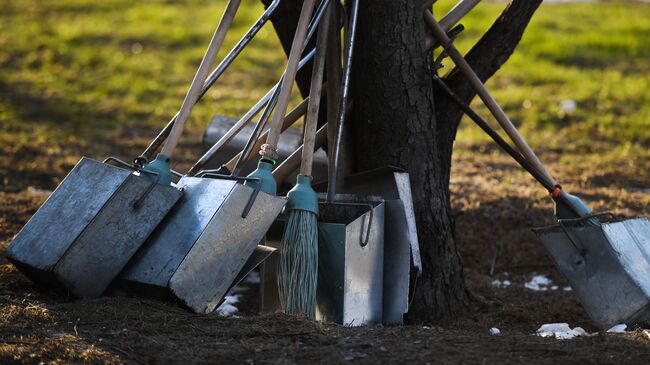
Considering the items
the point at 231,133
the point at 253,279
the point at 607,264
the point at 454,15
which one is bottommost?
the point at 253,279

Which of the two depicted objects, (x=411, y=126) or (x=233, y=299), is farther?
(x=233, y=299)

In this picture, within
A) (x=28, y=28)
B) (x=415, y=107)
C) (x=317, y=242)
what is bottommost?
(x=317, y=242)

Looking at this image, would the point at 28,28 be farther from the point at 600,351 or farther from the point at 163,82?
the point at 600,351

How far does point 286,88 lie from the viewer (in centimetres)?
348

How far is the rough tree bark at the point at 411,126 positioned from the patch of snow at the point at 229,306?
80cm

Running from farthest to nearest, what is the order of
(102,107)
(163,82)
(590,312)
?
1. (163,82)
2. (102,107)
3. (590,312)

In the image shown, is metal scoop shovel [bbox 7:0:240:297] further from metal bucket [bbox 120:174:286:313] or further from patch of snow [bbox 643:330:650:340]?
patch of snow [bbox 643:330:650:340]

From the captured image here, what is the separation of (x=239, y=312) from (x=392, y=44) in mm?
1361

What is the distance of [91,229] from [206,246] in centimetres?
→ 43

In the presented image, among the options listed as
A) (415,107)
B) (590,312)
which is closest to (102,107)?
(415,107)

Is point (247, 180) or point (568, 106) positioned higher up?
point (568, 106)

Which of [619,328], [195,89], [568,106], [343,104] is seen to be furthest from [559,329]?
[568,106]

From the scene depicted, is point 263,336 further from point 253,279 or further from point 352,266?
point 253,279

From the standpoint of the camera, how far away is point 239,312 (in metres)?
3.95
